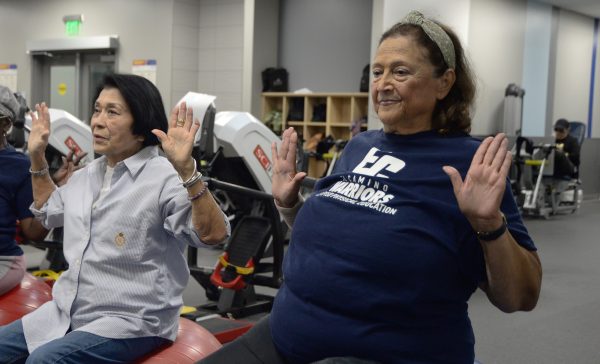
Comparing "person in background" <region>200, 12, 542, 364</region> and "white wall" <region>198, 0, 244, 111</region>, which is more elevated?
"white wall" <region>198, 0, 244, 111</region>

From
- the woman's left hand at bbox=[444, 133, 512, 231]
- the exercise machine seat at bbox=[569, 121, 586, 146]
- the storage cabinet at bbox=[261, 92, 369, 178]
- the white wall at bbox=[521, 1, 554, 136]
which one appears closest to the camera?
the woman's left hand at bbox=[444, 133, 512, 231]

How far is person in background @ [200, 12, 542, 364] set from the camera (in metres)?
1.40

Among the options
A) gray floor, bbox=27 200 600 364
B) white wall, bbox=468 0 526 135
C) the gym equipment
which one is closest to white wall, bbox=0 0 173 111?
white wall, bbox=468 0 526 135

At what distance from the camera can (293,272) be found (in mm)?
1611

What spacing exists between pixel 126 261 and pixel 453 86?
40.0 inches

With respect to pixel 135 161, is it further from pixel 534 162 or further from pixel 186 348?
pixel 534 162

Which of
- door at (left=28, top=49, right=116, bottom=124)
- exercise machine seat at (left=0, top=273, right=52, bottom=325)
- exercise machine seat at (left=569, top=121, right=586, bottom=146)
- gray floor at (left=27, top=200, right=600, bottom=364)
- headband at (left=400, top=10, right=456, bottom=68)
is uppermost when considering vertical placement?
door at (left=28, top=49, right=116, bottom=124)

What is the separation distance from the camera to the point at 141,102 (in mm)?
2109

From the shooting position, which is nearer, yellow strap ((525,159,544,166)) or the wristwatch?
the wristwatch

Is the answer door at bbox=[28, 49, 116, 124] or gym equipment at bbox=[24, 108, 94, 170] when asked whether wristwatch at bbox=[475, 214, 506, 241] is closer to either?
gym equipment at bbox=[24, 108, 94, 170]

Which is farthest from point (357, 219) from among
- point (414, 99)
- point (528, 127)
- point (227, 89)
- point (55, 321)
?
point (528, 127)

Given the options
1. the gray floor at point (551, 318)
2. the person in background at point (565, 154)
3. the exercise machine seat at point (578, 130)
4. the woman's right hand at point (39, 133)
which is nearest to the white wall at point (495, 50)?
the person in background at point (565, 154)

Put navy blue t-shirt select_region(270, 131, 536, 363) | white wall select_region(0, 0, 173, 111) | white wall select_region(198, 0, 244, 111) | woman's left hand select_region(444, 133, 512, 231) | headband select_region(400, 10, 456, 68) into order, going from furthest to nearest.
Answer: white wall select_region(0, 0, 173, 111) → white wall select_region(198, 0, 244, 111) → headband select_region(400, 10, 456, 68) → navy blue t-shirt select_region(270, 131, 536, 363) → woman's left hand select_region(444, 133, 512, 231)

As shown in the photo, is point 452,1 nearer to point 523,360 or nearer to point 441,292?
point 523,360
